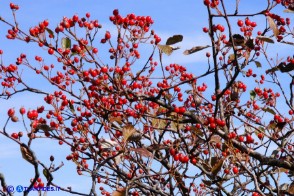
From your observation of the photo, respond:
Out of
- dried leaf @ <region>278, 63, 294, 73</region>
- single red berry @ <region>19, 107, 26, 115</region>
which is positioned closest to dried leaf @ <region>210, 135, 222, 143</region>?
dried leaf @ <region>278, 63, 294, 73</region>

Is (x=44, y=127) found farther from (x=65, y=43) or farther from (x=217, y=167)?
(x=217, y=167)

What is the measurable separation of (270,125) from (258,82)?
66.1 inches

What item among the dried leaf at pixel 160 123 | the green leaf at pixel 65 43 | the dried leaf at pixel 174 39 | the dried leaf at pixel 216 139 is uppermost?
the green leaf at pixel 65 43

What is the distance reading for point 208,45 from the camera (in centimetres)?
446

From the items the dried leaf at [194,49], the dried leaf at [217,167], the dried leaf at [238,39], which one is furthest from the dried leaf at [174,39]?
the dried leaf at [217,167]

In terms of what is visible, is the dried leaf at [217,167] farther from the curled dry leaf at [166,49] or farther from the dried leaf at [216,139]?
the curled dry leaf at [166,49]

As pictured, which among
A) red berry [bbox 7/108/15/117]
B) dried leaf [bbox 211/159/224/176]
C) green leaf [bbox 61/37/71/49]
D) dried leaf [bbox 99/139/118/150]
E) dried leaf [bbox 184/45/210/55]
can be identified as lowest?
dried leaf [bbox 211/159/224/176]

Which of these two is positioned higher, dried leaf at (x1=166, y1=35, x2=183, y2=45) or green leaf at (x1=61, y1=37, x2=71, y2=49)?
green leaf at (x1=61, y1=37, x2=71, y2=49)

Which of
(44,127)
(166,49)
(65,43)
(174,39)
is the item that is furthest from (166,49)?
(44,127)

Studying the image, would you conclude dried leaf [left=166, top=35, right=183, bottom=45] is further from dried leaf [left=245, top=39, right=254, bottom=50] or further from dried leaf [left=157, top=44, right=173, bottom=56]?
dried leaf [left=245, top=39, right=254, bottom=50]

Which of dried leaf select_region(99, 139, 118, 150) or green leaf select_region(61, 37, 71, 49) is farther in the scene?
green leaf select_region(61, 37, 71, 49)

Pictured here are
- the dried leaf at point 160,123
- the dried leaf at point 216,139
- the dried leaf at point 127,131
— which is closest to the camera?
the dried leaf at point 127,131

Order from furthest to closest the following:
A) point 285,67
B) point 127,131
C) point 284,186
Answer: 1. point 284,186
2. point 285,67
3. point 127,131

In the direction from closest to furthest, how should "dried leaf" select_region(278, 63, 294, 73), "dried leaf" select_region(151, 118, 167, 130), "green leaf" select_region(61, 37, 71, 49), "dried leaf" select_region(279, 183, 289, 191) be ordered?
"dried leaf" select_region(278, 63, 294, 73) → "green leaf" select_region(61, 37, 71, 49) → "dried leaf" select_region(151, 118, 167, 130) → "dried leaf" select_region(279, 183, 289, 191)
